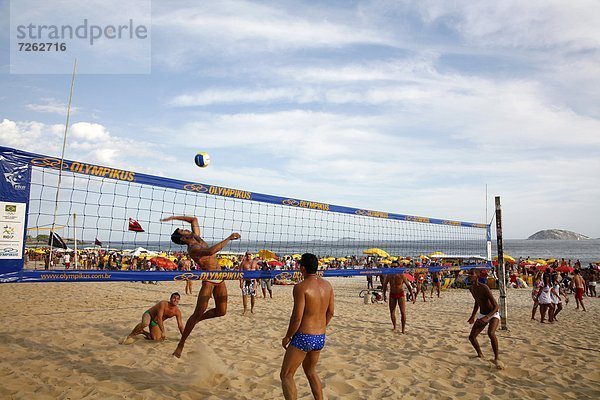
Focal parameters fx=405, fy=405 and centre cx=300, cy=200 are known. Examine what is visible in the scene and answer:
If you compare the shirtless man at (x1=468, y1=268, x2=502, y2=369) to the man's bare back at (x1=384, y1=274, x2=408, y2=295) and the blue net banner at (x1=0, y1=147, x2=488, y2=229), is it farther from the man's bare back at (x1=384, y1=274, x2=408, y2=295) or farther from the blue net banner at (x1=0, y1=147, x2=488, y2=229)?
the blue net banner at (x1=0, y1=147, x2=488, y2=229)

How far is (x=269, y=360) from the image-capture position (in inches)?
220

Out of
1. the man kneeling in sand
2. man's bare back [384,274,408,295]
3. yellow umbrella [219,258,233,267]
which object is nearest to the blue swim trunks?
the man kneeling in sand

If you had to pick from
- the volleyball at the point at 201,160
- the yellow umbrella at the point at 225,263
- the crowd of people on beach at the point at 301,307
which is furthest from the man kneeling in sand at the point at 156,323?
the yellow umbrella at the point at 225,263

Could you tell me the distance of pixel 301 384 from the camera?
4.66 meters

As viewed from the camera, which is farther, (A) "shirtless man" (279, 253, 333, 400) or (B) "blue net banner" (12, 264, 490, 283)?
(B) "blue net banner" (12, 264, 490, 283)

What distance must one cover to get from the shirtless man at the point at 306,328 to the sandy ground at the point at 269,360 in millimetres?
1142

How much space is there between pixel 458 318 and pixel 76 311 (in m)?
8.94

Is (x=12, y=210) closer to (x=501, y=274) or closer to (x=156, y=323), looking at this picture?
(x=156, y=323)

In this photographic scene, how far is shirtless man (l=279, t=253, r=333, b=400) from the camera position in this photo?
3346 millimetres

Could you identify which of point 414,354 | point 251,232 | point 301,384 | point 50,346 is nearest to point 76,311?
point 50,346

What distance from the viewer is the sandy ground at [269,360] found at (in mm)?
4461

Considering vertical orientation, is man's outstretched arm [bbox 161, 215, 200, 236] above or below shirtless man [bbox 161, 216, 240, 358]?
above

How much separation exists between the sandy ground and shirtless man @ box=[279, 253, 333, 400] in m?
1.14

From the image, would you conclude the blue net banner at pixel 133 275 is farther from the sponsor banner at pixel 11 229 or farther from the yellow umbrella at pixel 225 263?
the yellow umbrella at pixel 225 263
